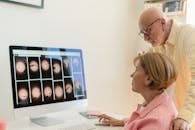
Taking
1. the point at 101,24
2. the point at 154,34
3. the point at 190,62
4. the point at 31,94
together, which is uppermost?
the point at 101,24

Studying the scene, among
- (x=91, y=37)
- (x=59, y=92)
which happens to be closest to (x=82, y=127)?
(x=59, y=92)

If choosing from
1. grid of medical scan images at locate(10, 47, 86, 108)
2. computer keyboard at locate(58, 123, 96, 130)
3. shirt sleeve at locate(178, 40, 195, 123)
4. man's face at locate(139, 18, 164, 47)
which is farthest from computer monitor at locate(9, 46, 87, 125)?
shirt sleeve at locate(178, 40, 195, 123)

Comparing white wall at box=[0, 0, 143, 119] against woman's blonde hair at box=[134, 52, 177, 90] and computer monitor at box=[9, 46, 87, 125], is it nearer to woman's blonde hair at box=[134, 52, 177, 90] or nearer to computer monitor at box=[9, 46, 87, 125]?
computer monitor at box=[9, 46, 87, 125]

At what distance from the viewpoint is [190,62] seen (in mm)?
1532

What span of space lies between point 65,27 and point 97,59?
40cm

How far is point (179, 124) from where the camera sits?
1140mm

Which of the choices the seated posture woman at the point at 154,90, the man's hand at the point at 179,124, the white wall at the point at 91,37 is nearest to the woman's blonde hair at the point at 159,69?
the seated posture woman at the point at 154,90

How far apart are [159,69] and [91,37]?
47.1 inches

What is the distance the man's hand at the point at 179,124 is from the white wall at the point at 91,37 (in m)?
1.03

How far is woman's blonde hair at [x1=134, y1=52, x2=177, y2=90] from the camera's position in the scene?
3.72 feet

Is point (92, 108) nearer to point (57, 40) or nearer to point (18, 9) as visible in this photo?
point (57, 40)

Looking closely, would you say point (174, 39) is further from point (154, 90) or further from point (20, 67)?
point (20, 67)

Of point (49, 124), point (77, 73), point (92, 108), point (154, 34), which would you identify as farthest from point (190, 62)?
point (92, 108)

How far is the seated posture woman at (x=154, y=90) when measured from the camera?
1.08 metres
